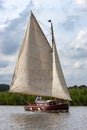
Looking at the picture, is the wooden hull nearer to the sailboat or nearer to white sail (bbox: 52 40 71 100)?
the sailboat

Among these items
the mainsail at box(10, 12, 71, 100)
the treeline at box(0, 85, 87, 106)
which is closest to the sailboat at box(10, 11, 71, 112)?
the mainsail at box(10, 12, 71, 100)

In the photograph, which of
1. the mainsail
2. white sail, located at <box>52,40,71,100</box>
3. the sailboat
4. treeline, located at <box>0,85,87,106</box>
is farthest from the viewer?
treeline, located at <box>0,85,87,106</box>

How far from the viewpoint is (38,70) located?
2817 inches

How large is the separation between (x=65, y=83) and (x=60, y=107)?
10.8 ft

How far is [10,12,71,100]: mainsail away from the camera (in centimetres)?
7112

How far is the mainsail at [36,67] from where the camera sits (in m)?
71.1

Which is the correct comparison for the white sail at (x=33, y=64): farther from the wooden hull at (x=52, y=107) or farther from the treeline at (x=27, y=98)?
the treeline at (x=27, y=98)

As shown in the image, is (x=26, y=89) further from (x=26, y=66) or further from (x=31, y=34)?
(x=31, y=34)

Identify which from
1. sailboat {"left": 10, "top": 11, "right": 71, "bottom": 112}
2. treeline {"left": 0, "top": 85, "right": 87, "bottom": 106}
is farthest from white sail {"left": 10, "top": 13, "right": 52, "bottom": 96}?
treeline {"left": 0, "top": 85, "right": 87, "bottom": 106}

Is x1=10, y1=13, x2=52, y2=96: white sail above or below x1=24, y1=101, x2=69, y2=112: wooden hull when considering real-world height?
above

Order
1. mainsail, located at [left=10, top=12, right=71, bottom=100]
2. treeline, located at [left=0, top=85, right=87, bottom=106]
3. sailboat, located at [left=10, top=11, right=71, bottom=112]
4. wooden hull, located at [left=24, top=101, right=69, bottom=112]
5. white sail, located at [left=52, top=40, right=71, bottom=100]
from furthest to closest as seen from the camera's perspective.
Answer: treeline, located at [left=0, top=85, right=87, bottom=106] → mainsail, located at [left=10, top=12, right=71, bottom=100] → sailboat, located at [left=10, top=11, right=71, bottom=112] → white sail, located at [left=52, top=40, right=71, bottom=100] → wooden hull, located at [left=24, top=101, right=69, bottom=112]

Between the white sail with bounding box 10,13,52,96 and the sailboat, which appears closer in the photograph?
the sailboat

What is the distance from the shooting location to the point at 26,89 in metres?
71.2

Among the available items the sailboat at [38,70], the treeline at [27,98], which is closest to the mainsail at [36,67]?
the sailboat at [38,70]
